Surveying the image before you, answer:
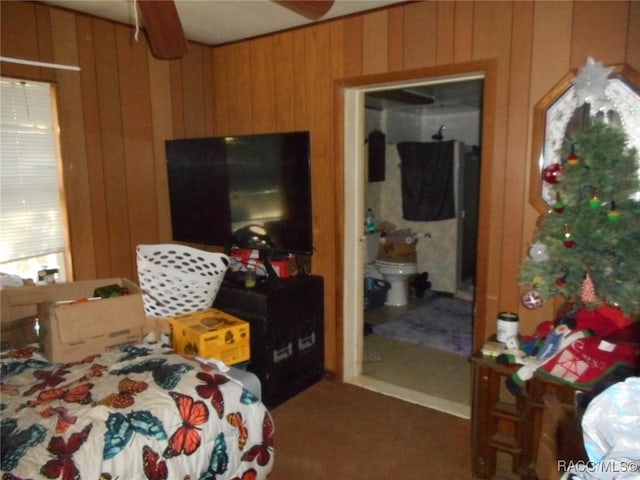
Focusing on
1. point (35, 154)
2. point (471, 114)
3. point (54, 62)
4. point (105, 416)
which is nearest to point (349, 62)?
point (54, 62)

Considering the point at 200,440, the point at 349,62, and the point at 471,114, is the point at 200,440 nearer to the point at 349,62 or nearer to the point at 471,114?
the point at 349,62

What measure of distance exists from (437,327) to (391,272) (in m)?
0.81

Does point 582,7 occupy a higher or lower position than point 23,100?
higher

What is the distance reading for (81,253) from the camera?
280 centimetres

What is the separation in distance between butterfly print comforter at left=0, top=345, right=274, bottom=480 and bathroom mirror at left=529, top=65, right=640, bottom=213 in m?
1.70

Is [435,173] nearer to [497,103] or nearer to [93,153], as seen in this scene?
[497,103]

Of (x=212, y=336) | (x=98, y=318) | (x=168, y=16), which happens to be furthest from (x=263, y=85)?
(x=98, y=318)

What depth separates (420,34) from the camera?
2566 mm

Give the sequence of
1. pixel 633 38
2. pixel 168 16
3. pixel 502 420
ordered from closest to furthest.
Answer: pixel 168 16 → pixel 633 38 → pixel 502 420

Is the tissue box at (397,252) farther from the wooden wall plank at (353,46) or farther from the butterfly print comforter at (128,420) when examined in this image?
the butterfly print comforter at (128,420)

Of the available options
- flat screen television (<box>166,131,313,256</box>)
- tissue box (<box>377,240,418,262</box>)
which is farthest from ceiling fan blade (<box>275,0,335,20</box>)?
tissue box (<box>377,240,418,262</box>)

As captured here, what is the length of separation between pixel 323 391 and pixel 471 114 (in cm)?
391

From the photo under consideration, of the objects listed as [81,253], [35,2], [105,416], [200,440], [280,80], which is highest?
[35,2]

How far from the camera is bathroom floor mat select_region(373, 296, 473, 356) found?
3877mm
